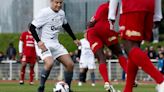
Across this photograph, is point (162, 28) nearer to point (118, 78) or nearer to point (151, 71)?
point (118, 78)

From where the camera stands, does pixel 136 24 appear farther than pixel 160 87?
Yes

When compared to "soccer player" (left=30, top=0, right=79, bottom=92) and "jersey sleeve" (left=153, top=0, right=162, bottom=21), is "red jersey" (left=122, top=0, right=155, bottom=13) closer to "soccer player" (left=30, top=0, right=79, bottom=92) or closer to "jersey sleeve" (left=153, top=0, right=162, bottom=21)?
"jersey sleeve" (left=153, top=0, right=162, bottom=21)

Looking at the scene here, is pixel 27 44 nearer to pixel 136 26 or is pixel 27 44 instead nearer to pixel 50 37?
pixel 50 37

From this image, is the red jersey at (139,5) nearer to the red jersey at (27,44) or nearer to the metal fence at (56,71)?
the red jersey at (27,44)

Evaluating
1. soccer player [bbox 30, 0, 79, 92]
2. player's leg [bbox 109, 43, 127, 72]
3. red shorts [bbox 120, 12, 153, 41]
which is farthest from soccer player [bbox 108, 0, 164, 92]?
player's leg [bbox 109, 43, 127, 72]

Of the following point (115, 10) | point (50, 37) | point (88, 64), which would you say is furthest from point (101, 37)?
point (88, 64)

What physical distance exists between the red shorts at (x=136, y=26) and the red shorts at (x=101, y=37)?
5.18m

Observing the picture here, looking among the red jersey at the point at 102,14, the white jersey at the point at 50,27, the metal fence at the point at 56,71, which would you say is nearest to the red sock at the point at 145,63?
the white jersey at the point at 50,27

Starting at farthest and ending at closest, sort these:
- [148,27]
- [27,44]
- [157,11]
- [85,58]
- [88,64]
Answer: [85,58], [88,64], [27,44], [157,11], [148,27]

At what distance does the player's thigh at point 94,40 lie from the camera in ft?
51.8

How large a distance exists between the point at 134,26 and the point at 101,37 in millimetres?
5667

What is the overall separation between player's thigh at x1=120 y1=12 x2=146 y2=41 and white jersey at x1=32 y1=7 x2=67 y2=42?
4747 millimetres

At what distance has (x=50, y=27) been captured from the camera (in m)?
15.1

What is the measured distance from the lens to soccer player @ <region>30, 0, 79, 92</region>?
1463 centimetres
